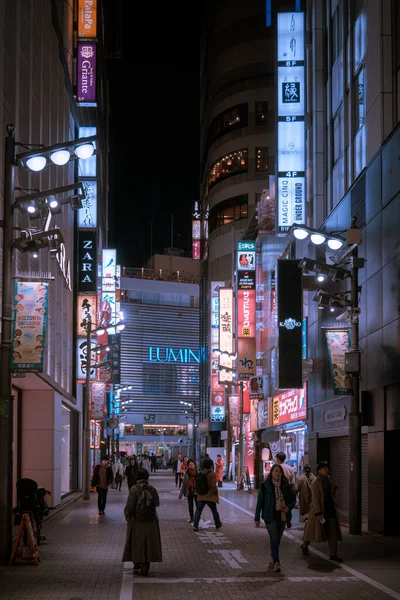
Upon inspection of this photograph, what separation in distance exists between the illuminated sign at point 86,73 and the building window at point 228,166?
123 feet

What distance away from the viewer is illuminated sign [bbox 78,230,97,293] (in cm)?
3975

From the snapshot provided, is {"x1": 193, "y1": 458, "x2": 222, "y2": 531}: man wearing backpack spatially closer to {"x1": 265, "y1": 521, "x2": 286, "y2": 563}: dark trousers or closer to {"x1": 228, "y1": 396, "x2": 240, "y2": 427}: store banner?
{"x1": 265, "y1": 521, "x2": 286, "y2": 563}: dark trousers

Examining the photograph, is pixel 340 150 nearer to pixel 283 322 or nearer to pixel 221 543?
pixel 283 322

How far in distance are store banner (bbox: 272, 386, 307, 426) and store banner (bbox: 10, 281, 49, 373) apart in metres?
14.8

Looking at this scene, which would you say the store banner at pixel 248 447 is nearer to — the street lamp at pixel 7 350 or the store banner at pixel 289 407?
the store banner at pixel 289 407

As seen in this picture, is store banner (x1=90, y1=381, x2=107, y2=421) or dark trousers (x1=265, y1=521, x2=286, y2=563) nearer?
dark trousers (x1=265, y1=521, x2=286, y2=563)

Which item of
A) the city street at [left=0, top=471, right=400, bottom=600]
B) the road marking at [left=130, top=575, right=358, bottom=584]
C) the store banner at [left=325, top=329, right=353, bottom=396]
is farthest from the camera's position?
the store banner at [left=325, top=329, right=353, bottom=396]

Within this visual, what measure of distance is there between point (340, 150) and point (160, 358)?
269 feet

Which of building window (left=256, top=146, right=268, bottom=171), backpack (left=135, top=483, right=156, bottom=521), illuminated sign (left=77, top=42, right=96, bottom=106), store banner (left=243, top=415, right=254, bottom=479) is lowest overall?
store banner (left=243, top=415, right=254, bottom=479)

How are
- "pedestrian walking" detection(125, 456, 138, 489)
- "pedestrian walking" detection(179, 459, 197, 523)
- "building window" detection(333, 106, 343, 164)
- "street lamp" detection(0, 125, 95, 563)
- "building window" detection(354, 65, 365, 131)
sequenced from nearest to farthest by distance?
1. "street lamp" detection(0, 125, 95, 563)
2. "building window" detection(354, 65, 365, 131)
3. "pedestrian walking" detection(179, 459, 197, 523)
4. "building window" detection(333, 106, 343, 164)
5. "pedestrian walking" detection(125, 456, 138, 489)

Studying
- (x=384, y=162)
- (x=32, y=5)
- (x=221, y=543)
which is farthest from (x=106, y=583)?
(x=32, y=5)

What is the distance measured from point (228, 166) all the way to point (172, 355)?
118 feet

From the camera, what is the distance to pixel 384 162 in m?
19.1

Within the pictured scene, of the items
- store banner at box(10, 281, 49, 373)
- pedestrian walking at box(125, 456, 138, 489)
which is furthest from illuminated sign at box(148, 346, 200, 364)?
store banner at box(10, 281, 49, 373)
